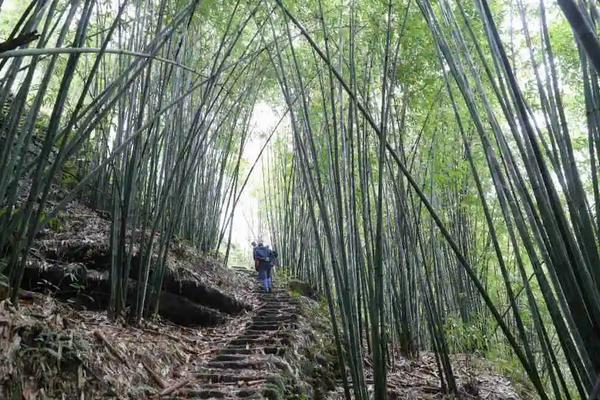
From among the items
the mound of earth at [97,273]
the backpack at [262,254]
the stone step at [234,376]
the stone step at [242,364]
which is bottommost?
the stone step at [234,376]

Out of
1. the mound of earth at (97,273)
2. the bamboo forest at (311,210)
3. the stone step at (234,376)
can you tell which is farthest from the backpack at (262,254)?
the stone step at (234,376)

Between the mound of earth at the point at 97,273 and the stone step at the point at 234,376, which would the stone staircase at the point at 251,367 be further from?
the mound of earth at the point at 97,273

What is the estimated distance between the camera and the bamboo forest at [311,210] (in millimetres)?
1667

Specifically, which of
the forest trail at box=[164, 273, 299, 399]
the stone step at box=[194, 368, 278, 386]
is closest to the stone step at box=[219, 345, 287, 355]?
the forest trail at box=[164, 273, 299, 399]

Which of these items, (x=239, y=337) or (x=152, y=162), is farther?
(x=239, y=337)

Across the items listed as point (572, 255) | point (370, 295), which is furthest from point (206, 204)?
point (572, 255)

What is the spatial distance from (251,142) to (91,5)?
6.37 metres

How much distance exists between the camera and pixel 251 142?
8.35 metres

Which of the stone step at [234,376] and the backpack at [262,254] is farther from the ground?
the backpack at [262,254]

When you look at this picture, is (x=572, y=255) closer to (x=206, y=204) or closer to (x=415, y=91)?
(x=415, y=91)

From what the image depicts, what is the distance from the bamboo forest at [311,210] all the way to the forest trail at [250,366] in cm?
2

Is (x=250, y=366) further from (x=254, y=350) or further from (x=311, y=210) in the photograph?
(x=311, y=210)

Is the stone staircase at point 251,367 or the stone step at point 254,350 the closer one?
the stone staircase at point 251,367

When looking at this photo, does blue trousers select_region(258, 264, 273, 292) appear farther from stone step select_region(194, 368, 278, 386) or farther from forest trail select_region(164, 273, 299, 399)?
stone step select_region(194, 368, 278, 386)
